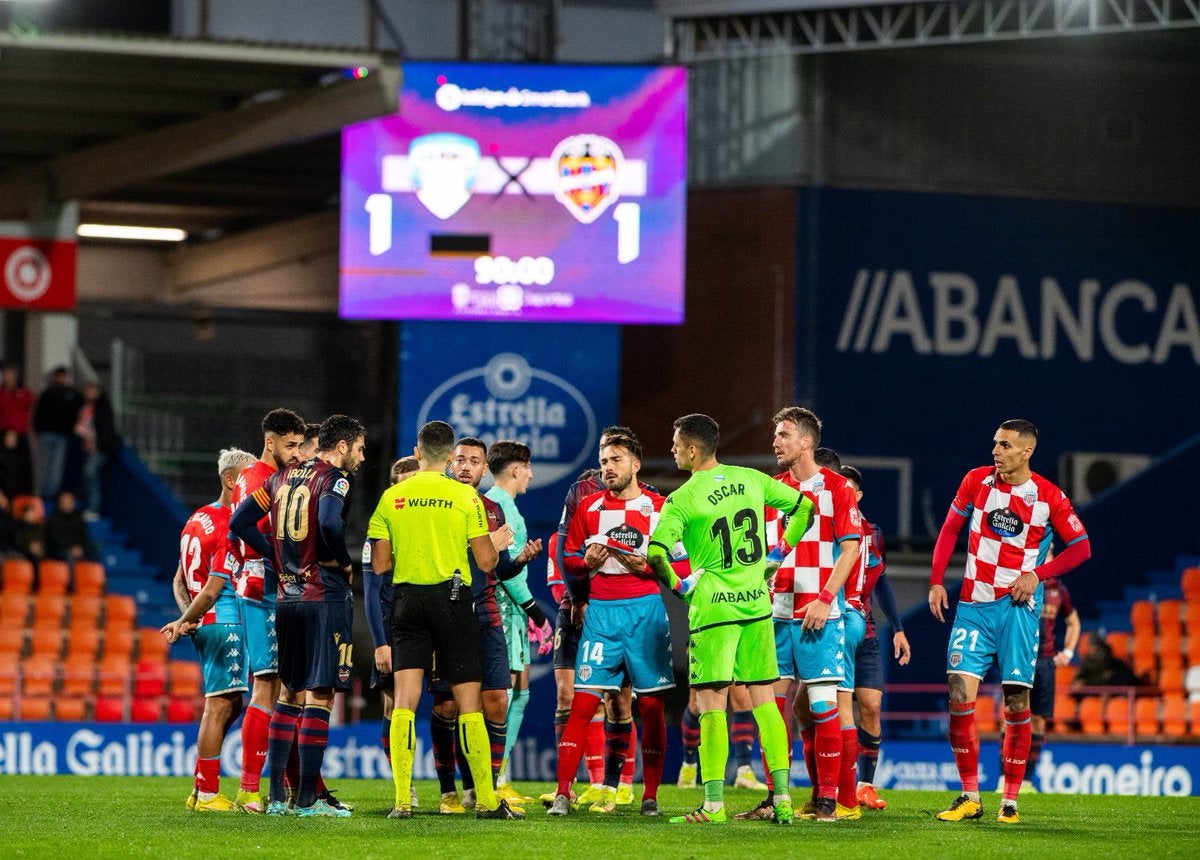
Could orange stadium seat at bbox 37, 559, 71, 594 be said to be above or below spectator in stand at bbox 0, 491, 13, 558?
below

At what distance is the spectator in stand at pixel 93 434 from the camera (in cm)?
2448

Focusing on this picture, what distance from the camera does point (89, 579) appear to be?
23.8m

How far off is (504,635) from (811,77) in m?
17.0

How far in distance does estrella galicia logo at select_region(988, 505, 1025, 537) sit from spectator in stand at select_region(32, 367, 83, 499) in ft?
51.5

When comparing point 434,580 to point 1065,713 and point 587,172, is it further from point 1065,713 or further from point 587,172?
point 587,172

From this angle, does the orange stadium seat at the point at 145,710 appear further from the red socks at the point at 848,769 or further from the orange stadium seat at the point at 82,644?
the red socks at the point at 848,769

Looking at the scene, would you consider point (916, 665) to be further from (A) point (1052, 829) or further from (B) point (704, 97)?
(A) point (1052, 829)

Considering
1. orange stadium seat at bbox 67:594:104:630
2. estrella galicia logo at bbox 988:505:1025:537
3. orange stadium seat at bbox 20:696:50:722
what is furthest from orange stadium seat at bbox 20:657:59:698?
estrella galicia logo at bbox 988:505:1025:537

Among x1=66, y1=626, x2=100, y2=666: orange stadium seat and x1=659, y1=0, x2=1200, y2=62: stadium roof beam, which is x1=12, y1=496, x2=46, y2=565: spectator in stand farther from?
x1=659, y1=0, x2=1200, y2=62: stadium roof beam

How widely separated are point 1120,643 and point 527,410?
8033mm

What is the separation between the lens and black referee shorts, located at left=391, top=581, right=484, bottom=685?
1059 cm

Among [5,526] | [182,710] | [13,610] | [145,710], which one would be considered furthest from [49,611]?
[182,710]

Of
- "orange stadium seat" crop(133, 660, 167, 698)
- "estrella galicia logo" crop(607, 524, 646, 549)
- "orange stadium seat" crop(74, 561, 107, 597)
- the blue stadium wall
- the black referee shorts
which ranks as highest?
the blue stadium wall

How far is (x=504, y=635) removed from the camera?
1156 cm
